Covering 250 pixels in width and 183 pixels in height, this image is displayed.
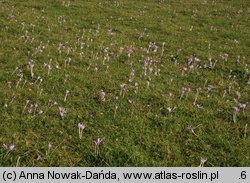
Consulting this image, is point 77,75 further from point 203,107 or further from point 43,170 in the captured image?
point 43,170

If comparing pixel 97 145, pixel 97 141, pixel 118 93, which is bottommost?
pixel 97 145

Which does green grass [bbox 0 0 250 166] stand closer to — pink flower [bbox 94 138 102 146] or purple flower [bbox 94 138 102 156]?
purple flower [bbox 94 138 102 156]

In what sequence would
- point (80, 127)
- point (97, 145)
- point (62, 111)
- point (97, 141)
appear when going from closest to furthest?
point (97, 141) → point (97, 145) → point (80, 127) → point (62, 111)

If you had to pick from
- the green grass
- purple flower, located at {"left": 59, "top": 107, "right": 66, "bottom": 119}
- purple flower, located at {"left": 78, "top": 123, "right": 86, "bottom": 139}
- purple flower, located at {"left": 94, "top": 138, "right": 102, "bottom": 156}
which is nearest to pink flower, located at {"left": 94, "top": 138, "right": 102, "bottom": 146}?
purple flower, located at {"left": 94, "top": 138, "right": 102, "bottom": 156}

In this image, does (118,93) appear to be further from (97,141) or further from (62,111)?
(97,141)

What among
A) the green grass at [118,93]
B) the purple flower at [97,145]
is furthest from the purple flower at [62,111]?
the purple flower at [97,145]

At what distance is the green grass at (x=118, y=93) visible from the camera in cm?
863

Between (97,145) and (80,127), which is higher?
(80,127)

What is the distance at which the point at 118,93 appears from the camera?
11406 millimetres

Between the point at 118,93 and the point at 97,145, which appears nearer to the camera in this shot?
the point at 97,145

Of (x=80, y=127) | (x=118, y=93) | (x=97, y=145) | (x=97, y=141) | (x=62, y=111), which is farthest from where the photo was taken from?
(x=118, y=93)

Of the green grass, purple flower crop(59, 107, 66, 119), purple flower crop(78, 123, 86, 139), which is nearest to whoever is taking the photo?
the green grass

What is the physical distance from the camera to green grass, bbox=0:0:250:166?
8.63m

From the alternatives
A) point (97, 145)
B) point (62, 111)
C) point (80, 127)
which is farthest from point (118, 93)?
point (97, 145)
